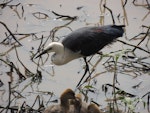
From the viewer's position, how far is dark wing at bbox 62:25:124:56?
2.94 meters

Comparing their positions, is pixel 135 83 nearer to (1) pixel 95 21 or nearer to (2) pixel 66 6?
(1) pixel 95 21

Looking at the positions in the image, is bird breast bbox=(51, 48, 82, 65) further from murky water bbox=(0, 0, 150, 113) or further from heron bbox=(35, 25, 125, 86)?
murky water bbox=(0, 0, 150, 113)

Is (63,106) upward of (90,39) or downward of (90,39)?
downward

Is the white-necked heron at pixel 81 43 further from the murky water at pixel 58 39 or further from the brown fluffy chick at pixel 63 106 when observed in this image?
the brown fluffy chick at pixel 63 106

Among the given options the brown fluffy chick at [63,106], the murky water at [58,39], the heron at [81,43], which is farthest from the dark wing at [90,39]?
the brown fluffy chick at [63,106]

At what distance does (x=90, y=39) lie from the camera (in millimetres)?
2965

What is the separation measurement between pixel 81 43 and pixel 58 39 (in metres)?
0.56

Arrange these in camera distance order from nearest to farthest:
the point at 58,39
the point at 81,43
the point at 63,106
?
the point at 63,106 < the point at 81,43 < the point at 58,39

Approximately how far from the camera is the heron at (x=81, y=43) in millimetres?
2934

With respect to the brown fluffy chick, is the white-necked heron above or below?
above

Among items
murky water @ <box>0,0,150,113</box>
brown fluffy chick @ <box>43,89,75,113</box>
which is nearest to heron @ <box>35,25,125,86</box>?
murky water @ <box>0,0,150,113</box>

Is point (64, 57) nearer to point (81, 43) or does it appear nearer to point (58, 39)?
point (81, 43)

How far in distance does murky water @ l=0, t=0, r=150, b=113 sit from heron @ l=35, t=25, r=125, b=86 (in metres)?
0.17

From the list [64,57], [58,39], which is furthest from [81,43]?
[58,39]
